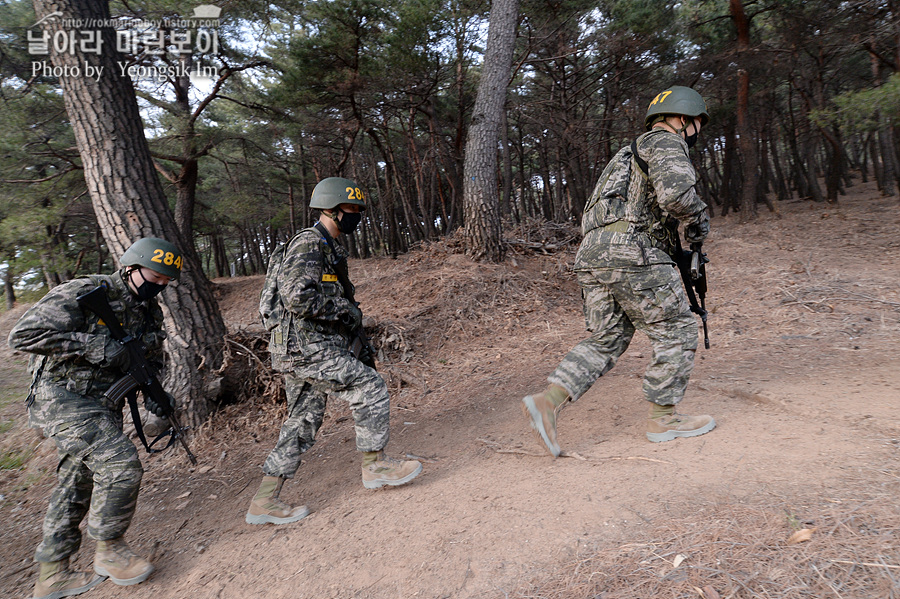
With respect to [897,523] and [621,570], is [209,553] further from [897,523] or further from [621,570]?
[897,523]

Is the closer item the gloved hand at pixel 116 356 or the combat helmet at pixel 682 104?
the gloved hand at pixel 116 356

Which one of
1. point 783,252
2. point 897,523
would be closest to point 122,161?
point 897,523

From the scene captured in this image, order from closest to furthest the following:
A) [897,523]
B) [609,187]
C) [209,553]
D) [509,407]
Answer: [897,523] < [209,553] < [609,187] < [509,407]

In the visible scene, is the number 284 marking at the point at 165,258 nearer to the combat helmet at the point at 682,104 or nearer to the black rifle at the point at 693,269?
the combat helmet at the point at 682,104

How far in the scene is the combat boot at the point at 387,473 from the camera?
3.27 meters

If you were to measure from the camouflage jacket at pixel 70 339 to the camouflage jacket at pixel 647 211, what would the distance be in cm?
322

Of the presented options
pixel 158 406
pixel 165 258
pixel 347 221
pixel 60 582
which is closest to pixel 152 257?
pixel 165 258

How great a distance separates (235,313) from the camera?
12.6 m

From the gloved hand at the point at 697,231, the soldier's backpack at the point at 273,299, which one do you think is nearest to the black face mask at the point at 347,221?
the soldier's backpack at the point at 273,299

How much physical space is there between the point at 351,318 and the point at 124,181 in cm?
326

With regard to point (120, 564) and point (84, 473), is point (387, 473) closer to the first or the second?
point (120, 564)

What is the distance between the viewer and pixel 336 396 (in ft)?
10.8

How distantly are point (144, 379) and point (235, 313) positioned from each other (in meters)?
10.1

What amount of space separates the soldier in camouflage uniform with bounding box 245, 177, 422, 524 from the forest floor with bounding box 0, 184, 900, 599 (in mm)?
212
